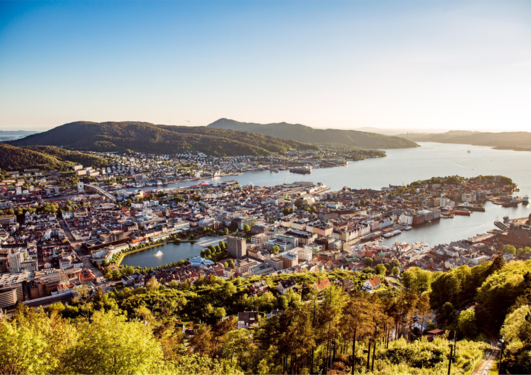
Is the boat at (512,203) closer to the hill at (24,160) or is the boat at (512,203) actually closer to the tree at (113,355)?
the tree at (113,355)

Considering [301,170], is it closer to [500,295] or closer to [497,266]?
[497,266]

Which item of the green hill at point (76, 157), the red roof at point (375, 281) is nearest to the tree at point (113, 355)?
the red roof at point (375, 281)

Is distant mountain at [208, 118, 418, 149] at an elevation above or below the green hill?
above

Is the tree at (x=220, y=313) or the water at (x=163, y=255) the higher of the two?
the tree at (x=220, y=313)

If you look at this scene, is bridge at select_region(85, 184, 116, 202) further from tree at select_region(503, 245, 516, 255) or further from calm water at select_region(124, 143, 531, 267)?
tree at select_region(503, 245, 516, 255)

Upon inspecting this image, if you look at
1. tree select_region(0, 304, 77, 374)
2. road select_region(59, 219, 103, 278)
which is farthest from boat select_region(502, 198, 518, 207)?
tree select_region(0, 304, 77, 374)

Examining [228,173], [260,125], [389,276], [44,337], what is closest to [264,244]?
[389,276]
